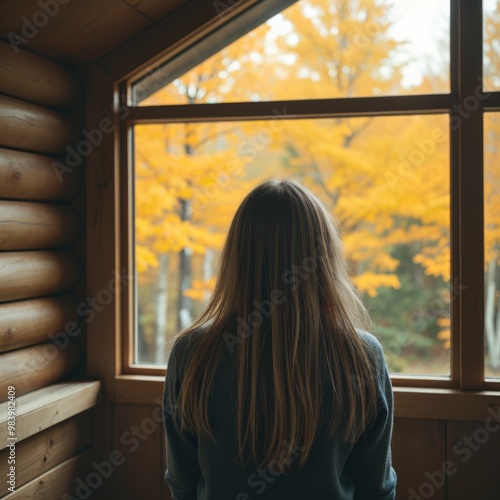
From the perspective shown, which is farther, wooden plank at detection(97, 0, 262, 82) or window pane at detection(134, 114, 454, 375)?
window pane at detection(134, 114, 454, 375)

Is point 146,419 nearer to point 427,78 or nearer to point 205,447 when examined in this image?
point 205,447

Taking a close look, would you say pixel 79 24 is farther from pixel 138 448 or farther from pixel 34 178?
pixel 138 448

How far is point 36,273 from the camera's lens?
264 centimetres

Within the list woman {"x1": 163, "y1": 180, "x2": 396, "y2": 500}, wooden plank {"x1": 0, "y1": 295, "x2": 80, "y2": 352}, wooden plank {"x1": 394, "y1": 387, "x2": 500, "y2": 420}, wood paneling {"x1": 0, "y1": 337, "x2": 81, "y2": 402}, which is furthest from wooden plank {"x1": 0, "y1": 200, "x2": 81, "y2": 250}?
wooden plank {"x1": 394, "y1": 387, "x2": 500, "y2": 420}

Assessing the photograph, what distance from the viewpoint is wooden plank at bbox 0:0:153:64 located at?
236cm

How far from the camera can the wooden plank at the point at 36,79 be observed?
7.99 ft

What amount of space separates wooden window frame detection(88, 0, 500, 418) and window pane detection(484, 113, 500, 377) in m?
0.09

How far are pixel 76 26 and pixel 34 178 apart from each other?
26.0 inches

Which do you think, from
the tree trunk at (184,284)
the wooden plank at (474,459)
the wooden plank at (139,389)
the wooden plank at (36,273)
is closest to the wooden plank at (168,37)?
the wooden plank at (36,273)

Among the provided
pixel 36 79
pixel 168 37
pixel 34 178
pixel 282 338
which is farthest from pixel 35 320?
pixel 282 338

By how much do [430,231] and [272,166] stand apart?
168 centimetres

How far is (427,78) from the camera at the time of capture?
3504mm

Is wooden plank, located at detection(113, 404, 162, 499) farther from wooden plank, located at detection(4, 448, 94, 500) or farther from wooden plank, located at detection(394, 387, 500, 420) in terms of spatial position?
wooden plank, located at detection(394, 387, 500, 420)

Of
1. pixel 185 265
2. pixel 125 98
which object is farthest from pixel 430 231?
pixel 125 98
